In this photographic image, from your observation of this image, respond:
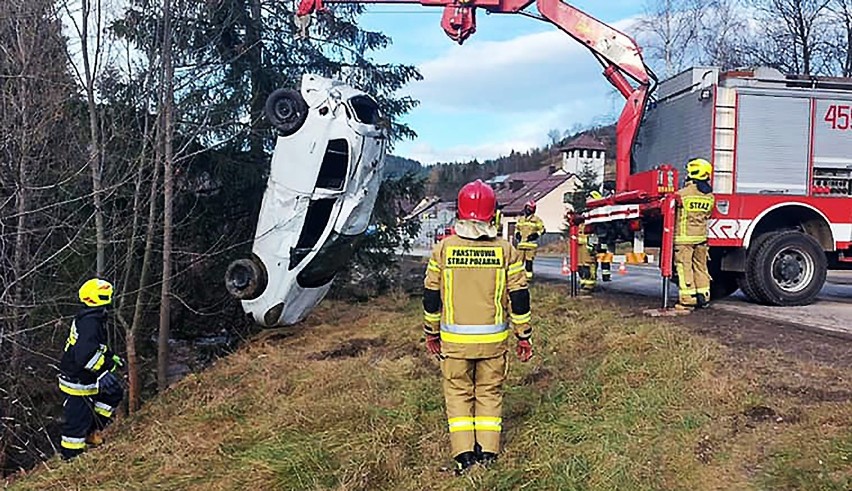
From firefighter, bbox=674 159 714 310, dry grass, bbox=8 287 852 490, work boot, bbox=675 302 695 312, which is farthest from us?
work boot, bbox=675 302 695 312

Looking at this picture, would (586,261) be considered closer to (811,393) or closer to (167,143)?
(167,143)

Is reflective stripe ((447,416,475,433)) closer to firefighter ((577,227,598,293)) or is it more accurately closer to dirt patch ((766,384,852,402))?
dirt patch ((766,384,852,402))

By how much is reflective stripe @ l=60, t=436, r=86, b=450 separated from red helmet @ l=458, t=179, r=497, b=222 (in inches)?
179

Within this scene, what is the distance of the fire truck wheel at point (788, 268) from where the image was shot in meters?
8.98

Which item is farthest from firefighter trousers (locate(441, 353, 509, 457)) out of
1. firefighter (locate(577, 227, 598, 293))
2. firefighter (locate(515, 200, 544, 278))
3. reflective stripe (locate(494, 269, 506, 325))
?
firefighter (locate(515, 200, 544, 278))

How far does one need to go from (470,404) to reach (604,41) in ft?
26.0

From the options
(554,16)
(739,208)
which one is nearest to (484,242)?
(739,208)

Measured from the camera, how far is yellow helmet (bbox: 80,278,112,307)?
695 cm

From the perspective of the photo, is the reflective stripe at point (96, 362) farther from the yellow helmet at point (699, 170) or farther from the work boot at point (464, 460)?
the yellow helmet at point (699, 170)

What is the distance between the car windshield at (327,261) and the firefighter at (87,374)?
3.28 metres

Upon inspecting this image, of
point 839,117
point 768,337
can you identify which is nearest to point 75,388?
point 768,337

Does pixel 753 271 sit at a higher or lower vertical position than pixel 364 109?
lower

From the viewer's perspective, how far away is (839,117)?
9.30m

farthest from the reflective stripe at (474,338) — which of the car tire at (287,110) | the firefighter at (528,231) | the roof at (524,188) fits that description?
the roof at (524,188)
